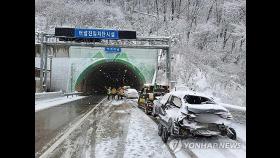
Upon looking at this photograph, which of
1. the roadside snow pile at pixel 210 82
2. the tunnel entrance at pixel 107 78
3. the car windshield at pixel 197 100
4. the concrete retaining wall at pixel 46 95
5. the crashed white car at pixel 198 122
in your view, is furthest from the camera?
the tunnel entrance at pixel 107 78

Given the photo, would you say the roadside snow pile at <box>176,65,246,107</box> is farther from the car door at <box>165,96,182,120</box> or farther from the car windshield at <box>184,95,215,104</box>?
the car door at <box>165,96,182,120</box>

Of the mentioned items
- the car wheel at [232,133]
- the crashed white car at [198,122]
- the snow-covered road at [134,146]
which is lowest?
the snow-covered road at [134,146]

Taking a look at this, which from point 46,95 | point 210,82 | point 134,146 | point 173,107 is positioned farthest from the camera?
point 210,82

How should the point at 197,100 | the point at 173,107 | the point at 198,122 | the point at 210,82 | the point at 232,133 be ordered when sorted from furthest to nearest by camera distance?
1. the point at 210,82
2. the point at 197,100
3. the point at 173,107
4. the point at 232,133
5. the point at 198,122

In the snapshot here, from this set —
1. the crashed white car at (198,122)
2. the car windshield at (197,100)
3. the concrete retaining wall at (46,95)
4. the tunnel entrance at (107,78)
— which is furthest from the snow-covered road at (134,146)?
the tunnel entrance at (107,78)

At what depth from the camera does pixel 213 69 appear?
155 ft

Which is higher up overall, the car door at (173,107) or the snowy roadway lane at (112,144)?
the car door at (173,107)

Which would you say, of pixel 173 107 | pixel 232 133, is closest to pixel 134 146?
pixel 173 107

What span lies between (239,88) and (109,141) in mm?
32652

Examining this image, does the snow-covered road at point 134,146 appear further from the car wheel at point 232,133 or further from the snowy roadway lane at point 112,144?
the car wheel at point 232,133

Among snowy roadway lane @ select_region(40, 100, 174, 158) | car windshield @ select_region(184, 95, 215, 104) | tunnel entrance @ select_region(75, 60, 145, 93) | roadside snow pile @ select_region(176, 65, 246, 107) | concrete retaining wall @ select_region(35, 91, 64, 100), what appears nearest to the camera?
snowy roadway lane @ select_region(40, 100, 174, 158)

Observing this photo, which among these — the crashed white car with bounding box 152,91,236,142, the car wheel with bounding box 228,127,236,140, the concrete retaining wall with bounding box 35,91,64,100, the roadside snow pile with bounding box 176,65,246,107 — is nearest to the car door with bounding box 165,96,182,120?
the crashed white car with bounding box 152,91,236,142

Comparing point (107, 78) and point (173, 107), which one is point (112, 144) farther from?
point (107, 78)
